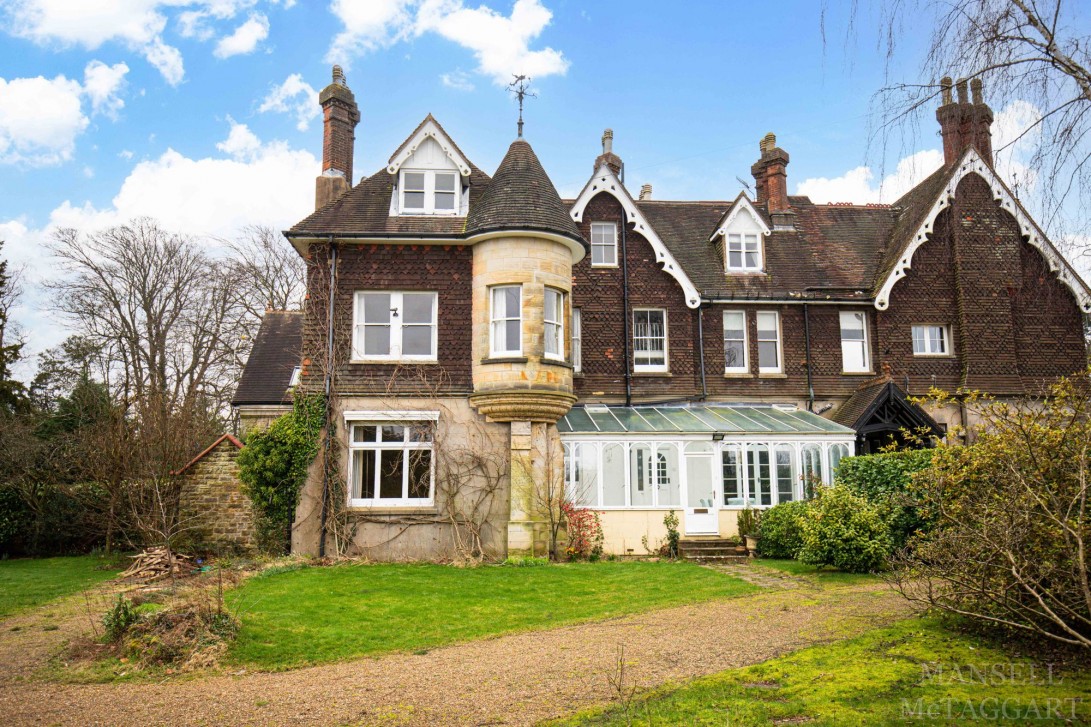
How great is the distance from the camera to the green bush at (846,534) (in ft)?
45.6

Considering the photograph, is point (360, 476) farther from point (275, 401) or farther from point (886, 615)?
point (886, 615)

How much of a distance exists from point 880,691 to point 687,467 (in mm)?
11903

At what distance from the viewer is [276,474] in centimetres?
1706

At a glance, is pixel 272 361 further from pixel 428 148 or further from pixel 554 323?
pixel 554 323

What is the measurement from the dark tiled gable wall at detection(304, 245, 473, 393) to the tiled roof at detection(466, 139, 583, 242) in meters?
1.11

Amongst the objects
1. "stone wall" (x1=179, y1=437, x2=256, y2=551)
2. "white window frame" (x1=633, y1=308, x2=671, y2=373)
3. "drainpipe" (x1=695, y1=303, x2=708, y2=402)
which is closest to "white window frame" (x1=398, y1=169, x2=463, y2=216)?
"white window frame" (x1=633, y1=308, x2=671, y2=373)

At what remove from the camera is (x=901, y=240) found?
78.5 ft

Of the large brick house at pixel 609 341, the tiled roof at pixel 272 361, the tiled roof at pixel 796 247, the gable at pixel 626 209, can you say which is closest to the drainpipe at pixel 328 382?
the large brick house at pixel 609 341

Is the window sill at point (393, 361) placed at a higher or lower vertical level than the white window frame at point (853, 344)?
lower

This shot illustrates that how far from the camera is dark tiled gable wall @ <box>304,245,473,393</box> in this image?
17828 millimetres

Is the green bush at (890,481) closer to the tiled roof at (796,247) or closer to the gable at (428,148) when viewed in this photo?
the tiled roof at (796,247)

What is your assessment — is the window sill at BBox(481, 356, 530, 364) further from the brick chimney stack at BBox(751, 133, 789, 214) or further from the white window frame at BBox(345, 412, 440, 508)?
the brick chimney stack at BBox(751, 133, 789, 214)

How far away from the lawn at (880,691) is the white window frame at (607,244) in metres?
15.3

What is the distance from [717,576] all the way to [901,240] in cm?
1447
